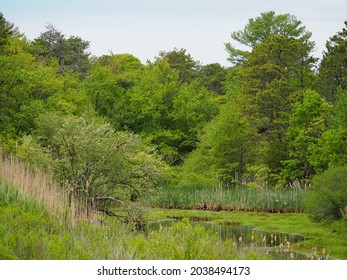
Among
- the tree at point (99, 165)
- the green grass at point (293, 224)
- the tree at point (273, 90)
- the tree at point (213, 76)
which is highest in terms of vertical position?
the tree at point (213, 76)

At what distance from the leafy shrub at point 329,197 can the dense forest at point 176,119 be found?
8 centimetres

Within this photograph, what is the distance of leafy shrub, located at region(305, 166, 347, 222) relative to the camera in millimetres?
23969

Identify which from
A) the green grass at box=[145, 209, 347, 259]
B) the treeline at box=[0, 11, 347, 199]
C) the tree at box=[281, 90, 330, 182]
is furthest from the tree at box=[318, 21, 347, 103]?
the green grass at box=[145, 209, 347, 259]

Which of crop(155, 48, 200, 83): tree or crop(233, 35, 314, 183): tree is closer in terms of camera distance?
crop(233, 35, 314, 183): tree

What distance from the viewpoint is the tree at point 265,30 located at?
54.3m

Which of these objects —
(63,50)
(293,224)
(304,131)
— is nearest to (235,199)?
(304,131)

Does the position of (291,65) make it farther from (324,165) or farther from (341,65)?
(324,165)

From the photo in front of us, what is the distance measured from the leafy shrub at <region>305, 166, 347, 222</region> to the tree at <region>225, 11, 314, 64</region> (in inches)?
1128

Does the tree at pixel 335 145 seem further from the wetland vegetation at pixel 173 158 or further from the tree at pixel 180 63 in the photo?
the tree at pixel 180 63

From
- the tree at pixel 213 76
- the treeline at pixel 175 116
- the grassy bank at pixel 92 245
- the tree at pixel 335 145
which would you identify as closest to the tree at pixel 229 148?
the treeline at pixel 175 116

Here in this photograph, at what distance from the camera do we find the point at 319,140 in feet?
107

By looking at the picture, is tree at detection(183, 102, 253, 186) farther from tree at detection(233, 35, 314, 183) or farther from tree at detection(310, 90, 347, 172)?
tree at detection(310, 90, 347, 172)

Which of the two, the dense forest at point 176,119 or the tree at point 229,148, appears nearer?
the dense forest at point 176,119

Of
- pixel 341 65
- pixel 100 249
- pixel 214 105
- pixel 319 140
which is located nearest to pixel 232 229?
pixel 319 140
